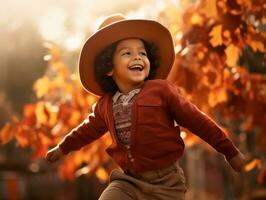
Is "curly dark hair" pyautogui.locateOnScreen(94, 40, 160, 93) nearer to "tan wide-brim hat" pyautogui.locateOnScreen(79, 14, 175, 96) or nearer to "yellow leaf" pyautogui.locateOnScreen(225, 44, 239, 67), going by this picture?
"tan wide-brim hat" pyautogui.locateOnScreen(79, 14, 175, 96)

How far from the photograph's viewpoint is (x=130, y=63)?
114 inches

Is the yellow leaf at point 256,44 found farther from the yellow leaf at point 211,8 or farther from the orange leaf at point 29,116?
the orange leaf at point 29,116

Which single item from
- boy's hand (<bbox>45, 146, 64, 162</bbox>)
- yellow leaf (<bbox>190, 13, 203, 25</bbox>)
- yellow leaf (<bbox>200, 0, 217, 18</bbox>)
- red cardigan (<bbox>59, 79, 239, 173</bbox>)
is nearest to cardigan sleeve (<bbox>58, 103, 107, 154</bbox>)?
boy's hand (<bbox>45, 146, 64, 162</bbox>)

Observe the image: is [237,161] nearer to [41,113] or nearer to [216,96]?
[216,96]

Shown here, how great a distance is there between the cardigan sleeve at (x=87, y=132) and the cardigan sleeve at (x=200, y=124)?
0.47 meters

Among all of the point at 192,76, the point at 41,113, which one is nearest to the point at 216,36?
the point at 192,76

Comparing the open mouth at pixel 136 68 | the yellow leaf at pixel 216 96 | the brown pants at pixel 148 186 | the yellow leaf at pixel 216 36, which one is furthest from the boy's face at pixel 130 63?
the yellow leaf at pixel 216 96

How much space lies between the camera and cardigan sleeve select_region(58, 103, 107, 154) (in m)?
3.09

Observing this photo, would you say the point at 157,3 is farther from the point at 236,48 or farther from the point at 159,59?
the point at 159,59

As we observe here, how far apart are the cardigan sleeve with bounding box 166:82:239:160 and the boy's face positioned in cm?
19

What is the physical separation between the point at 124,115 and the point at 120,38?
408mm

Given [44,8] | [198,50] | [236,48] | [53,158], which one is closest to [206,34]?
[198,50]

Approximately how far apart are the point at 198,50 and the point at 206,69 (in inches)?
7.1

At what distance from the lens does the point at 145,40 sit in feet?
10.00
